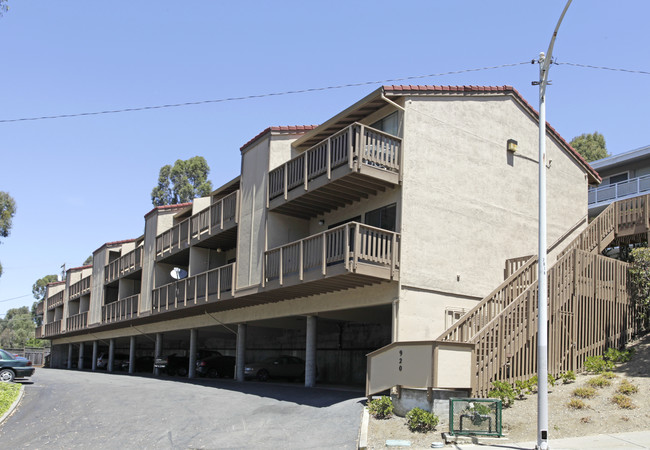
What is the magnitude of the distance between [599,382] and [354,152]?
878 centimetres

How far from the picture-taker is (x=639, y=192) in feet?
116

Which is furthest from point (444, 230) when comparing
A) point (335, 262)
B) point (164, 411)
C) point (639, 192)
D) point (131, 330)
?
point (131, 330)

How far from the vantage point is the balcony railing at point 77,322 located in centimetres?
4622

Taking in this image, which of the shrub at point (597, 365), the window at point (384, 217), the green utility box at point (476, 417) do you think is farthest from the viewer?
A: the window at point (384, 217)

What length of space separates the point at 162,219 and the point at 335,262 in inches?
782

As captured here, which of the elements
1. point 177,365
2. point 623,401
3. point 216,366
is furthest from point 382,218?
point 177,365

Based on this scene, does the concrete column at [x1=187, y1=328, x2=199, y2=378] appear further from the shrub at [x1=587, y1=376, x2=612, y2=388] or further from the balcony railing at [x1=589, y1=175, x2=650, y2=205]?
the balcony railing at [x1=589, y1=175, x2=650, y2=205]

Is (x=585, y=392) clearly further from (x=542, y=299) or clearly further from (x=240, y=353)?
(x=240, y=353)

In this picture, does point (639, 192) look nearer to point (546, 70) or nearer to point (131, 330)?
point (546, 70)

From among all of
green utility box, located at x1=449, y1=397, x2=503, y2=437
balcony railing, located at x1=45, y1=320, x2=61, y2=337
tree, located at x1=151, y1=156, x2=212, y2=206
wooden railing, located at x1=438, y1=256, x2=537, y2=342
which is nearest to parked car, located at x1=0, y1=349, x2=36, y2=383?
wooden railing, located at x1=438, y1=256, x2=537, y2=342

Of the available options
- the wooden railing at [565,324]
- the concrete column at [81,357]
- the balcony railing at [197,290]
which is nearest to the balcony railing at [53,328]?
the concrete column at [81,357]

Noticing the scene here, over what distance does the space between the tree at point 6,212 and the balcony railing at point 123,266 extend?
8.91 m

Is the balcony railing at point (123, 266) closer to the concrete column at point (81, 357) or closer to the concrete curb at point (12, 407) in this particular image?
the concrete column at point (81, 357)

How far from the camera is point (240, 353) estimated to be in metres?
27.4
